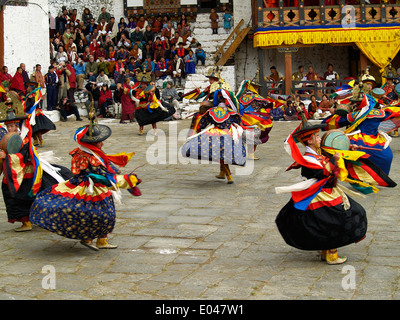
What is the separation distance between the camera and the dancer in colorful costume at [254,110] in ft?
41.3

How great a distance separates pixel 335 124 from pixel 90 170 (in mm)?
4113

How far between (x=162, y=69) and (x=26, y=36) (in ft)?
14.9

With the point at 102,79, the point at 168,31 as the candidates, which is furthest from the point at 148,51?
the point at 102,79

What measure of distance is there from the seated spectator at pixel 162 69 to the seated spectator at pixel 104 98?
2.44m

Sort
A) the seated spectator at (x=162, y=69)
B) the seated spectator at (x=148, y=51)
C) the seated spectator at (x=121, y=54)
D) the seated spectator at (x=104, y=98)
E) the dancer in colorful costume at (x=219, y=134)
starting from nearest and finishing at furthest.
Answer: the dancer in colorful costume at (x=219, y=134), the seated spectator at (x=104, y=98), the seated spectator at (x=162, y=69), the seated spectator at (x=121, y=54), the seated spectator at (x=148, y=51)

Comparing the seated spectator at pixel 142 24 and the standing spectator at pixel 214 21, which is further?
the seated spectator at pixel 142 24

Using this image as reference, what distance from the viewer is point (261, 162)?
1305 cm

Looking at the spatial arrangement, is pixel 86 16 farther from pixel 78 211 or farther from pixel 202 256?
pixel 202 256

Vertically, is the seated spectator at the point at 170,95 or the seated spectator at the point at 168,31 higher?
the seated spectator at the point at 168,31

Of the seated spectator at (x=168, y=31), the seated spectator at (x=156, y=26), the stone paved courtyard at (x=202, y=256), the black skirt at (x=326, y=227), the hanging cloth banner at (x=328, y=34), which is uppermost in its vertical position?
the seated spectator at (x=156, y=26)

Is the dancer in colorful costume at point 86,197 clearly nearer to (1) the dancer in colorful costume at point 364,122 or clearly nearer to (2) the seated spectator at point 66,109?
(1) the dancer in colorful costume at point 364,122

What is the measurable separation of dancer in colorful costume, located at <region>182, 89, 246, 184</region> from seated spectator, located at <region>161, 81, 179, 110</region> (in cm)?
1011

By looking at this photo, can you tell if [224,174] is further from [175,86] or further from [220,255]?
[175,86]

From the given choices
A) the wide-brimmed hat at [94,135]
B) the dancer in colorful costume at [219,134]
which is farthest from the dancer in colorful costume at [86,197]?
the dancer in colorful costume at [219,134]
